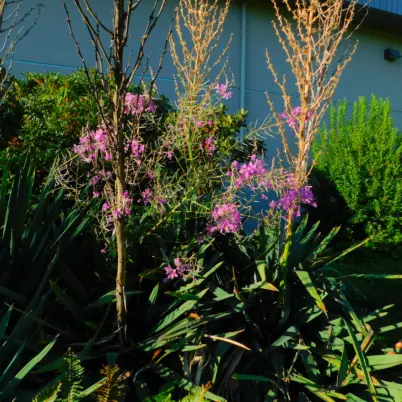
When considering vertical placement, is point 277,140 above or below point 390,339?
above

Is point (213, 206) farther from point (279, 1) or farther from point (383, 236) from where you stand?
point (279, 1)

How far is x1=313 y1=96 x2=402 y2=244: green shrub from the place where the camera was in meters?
7.61

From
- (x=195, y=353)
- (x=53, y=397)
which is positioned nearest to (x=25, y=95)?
(x=195, y=353)

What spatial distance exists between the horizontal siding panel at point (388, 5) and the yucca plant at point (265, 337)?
7.27 meters

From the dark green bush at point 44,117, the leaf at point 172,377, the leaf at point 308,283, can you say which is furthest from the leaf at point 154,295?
the dark green bush at point 44,117

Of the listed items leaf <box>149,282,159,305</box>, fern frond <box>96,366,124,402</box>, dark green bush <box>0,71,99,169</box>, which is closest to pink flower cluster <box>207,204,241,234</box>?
leaf <box>149,282,159,305</box>

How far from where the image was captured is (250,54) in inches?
375

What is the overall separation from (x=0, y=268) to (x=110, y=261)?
71 centimetres

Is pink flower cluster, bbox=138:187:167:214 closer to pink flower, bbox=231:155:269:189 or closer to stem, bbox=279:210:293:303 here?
pink flower, bbox=231:155:269:189

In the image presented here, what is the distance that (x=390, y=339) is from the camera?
4477 mm

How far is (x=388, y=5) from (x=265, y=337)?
8.33 meters

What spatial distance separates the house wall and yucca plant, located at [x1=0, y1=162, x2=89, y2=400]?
166 inches

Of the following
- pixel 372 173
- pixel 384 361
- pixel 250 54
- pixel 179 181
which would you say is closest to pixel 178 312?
pixel 179 181

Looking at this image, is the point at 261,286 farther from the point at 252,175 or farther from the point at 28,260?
the point at 28,260
